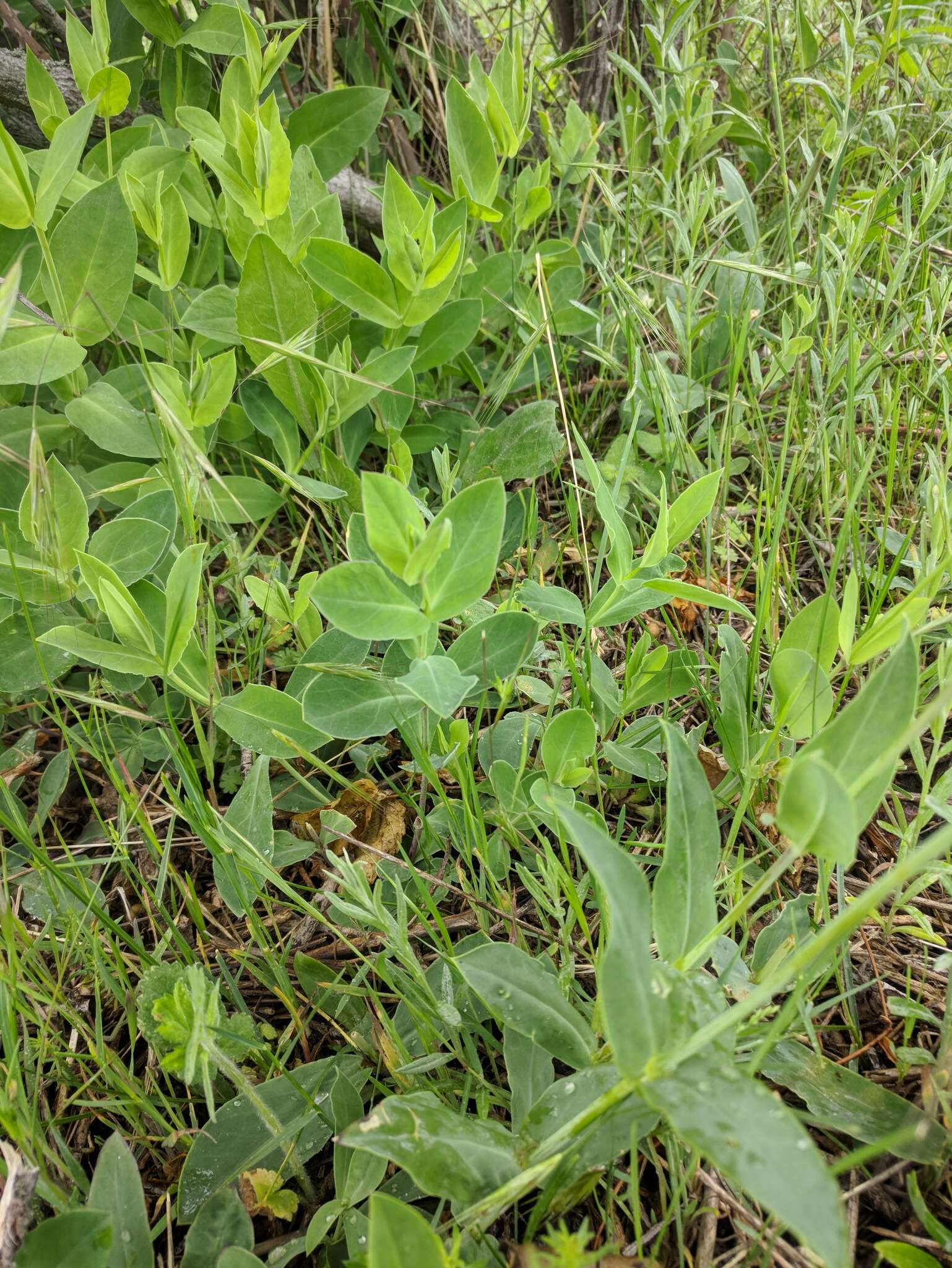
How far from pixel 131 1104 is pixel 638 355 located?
1.66 m

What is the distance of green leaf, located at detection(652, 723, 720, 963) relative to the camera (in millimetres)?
836

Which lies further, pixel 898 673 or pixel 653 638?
pixel 653 638

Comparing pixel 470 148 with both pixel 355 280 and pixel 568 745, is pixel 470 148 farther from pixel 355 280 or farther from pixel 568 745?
pixel 568 745

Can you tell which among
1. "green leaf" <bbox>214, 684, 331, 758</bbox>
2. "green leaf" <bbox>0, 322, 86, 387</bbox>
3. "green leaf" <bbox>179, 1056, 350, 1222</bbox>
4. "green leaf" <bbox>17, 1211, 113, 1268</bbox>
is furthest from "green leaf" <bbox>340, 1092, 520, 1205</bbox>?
"green leaf" <bbox>0, 322, 86, 387</bbox>

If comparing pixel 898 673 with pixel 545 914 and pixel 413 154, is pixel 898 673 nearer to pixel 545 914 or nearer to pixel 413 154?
pixel 545 914

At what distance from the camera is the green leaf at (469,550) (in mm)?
1040

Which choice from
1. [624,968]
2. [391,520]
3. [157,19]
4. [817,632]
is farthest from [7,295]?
[157,19]

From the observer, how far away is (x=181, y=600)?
1175mm

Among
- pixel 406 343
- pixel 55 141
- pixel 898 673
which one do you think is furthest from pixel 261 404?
pixel 898 673

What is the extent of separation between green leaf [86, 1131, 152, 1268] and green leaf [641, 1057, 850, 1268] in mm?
660

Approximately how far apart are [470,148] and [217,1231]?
6.30 feet

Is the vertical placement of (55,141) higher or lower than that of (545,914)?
higher

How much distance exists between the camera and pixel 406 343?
192 centimetres

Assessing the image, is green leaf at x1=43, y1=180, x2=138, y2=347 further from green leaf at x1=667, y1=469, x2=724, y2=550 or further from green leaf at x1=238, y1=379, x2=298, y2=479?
green leaf at x1=667, y1=469, x2=724, y2=550
